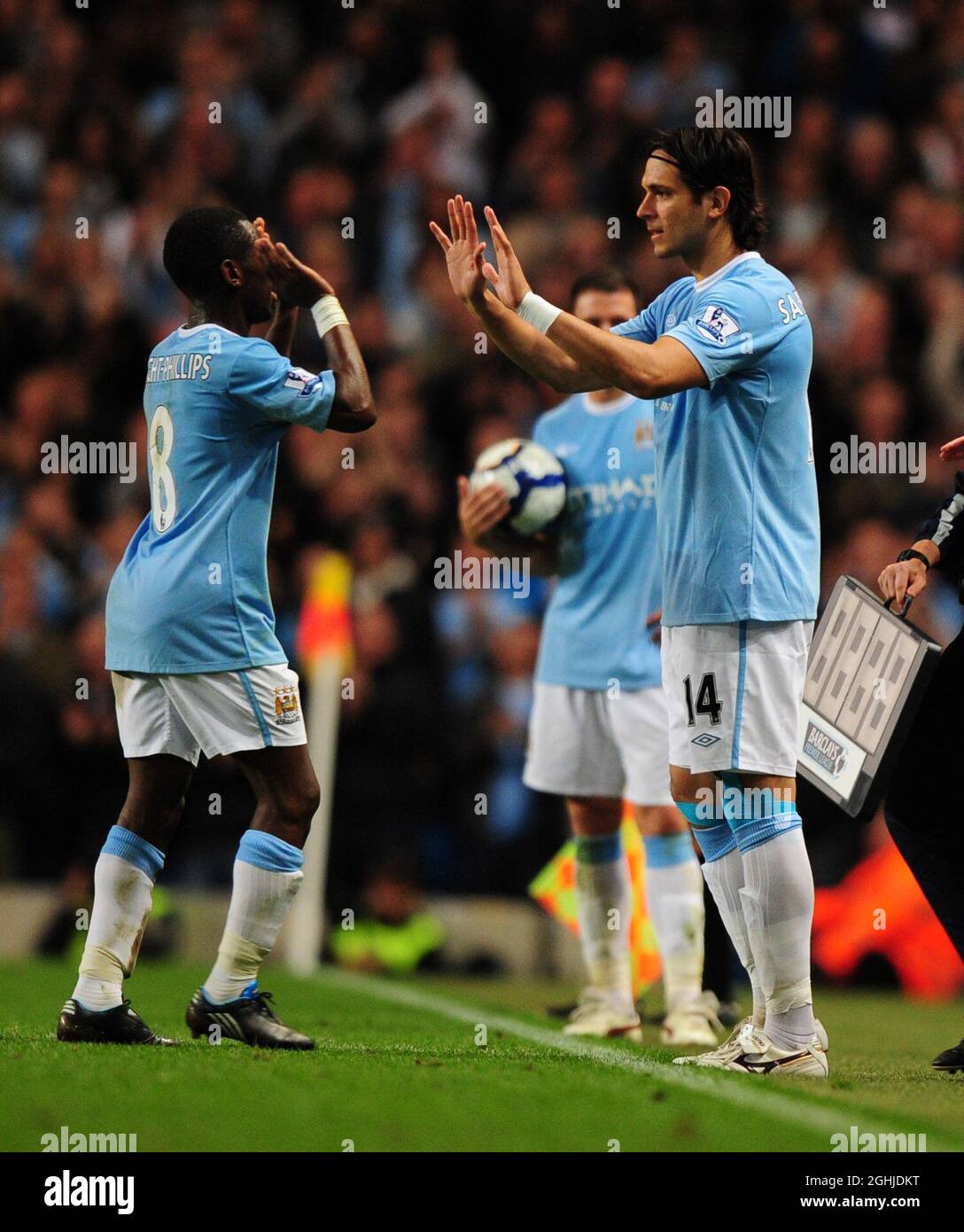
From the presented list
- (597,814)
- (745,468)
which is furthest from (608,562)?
(745,468)

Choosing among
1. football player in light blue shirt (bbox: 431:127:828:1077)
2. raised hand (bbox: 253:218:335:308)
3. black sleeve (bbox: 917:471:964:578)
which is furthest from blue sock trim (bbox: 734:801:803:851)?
raised hand (bbox: 253:218:335:308)

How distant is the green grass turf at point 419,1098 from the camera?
3521 millimetres

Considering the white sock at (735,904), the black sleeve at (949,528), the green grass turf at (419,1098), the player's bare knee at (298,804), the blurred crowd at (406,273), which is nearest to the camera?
the green grass turf at (419,1098)

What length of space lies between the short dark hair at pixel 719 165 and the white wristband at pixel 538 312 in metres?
0.54

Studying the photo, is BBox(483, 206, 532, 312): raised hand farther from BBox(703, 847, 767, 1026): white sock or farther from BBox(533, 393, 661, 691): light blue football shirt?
BBox(533, 393, 661, 691): light blue football shirt

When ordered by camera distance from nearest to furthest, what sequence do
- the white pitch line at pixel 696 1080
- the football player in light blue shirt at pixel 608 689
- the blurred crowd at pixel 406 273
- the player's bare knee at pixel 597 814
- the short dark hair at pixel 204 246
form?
the white pitch line at pixel 696 1080 < the short dark hair at pixel 204 246 < the football player in light blue shirt at pixel 608 689 < the player's bare knee at pixel 597 814 < the blurred crowd at pixel 406 273

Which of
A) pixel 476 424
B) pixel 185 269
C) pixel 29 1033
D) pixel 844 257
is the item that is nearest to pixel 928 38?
pixel 844 257

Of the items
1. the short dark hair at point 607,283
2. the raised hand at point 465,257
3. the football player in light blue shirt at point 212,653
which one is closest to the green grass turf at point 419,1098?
the football player in light blue shirt at point 212,653

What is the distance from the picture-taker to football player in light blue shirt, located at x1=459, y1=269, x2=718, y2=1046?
19.7 feet

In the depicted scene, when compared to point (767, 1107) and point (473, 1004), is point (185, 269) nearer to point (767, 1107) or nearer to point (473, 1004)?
point (767, 1107)

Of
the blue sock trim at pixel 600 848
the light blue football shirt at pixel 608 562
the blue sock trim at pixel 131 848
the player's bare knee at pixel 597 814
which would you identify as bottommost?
the blue sock trim at pixel 600 848

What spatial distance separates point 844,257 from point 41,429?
5475 millimetres

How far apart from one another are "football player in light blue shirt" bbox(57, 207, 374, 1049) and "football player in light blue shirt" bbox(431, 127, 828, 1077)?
2.12 ft

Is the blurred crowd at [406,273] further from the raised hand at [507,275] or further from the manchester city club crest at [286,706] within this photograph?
the raised hand at [507,275]
